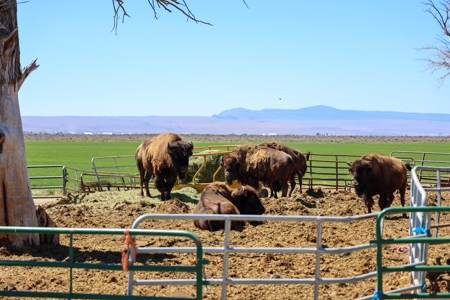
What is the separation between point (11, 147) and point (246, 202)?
5626 millimetres

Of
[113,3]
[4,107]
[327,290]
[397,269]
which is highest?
[113,3]

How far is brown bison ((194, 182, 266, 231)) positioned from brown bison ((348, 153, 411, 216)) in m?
3.08

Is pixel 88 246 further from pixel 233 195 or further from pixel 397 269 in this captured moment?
pixel 397 269

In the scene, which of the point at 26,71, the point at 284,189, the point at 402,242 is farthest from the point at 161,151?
the point at 402,242

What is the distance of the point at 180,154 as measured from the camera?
60.0 feet

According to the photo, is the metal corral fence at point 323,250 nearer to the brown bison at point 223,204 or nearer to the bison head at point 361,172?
the brown bison at point 223,204

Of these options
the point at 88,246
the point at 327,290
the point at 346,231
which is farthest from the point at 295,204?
the point at 327,290

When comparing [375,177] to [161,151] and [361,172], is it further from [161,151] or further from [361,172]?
[161,151]

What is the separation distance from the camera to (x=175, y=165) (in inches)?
719

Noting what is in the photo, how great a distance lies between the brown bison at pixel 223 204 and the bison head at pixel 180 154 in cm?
473

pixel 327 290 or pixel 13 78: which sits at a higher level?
pixel 13 78

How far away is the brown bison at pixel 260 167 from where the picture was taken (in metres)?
18.7

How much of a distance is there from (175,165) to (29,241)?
28.8ft

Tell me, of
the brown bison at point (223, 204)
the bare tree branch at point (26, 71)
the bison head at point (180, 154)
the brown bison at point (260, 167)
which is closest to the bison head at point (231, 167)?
the brown bison at point (260, 167)
